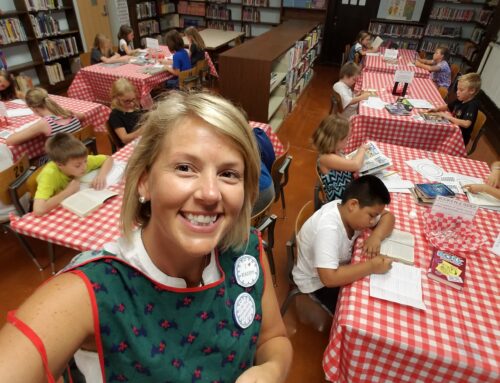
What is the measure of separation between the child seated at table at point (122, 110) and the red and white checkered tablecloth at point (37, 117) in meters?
0.41

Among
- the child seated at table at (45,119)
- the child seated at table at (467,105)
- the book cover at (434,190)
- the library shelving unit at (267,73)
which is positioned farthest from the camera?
the library shelving unit at (267,73)

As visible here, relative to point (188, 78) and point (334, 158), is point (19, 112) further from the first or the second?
point (334, 158)

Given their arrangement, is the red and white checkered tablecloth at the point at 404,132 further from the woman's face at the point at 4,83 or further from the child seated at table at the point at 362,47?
the woman's face at the point at 4,83

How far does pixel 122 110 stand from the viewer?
9.92ft

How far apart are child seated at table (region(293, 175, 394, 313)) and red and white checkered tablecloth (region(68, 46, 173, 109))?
3196 mm

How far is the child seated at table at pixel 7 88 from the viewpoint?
→ 10.7 feet

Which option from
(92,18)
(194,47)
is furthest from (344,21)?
(92,18)

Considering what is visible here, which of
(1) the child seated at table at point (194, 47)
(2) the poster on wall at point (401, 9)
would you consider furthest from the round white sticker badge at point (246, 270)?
(2) the poster on wall at point (401, 9)

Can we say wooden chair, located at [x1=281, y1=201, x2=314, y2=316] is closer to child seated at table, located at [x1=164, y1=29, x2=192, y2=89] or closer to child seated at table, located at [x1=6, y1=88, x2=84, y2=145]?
child seated at table, located at [x1=6, y1=88, x2=84, y2=145]

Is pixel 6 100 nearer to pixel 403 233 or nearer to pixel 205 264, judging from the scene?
pixel 205 264

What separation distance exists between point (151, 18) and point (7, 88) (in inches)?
218

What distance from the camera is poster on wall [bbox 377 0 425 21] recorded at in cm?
712

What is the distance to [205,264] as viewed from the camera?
89cm

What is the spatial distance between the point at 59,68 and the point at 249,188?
6448 mm
